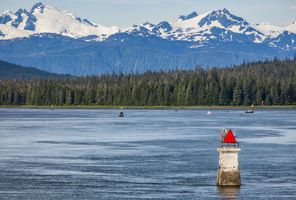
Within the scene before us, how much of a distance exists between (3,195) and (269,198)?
1615 cm

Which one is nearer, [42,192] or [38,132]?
[42,192]

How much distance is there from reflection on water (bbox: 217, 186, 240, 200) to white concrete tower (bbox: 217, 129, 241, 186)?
1.97 ft

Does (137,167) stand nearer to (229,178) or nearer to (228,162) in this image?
(229,178)

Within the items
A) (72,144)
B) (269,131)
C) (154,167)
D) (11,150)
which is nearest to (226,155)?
(154,167)

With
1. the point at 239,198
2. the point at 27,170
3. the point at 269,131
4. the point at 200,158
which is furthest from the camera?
the point at 269,131

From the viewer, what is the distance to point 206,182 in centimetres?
6706

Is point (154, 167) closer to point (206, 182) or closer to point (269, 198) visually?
point (206, 182)

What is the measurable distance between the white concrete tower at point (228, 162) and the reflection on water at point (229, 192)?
0.60 metres

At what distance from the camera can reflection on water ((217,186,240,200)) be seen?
195 feet

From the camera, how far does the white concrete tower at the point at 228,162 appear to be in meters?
61.4

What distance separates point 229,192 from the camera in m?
61.4

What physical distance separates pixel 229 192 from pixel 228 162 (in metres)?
1.86

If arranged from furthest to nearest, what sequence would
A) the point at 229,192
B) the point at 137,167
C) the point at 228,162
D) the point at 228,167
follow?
the point at 137,167 → the point at 228,167 → the point at 228,162 → the point at 229,192

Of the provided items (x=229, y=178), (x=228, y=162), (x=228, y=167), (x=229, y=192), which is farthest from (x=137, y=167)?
(x=229, y=192)
